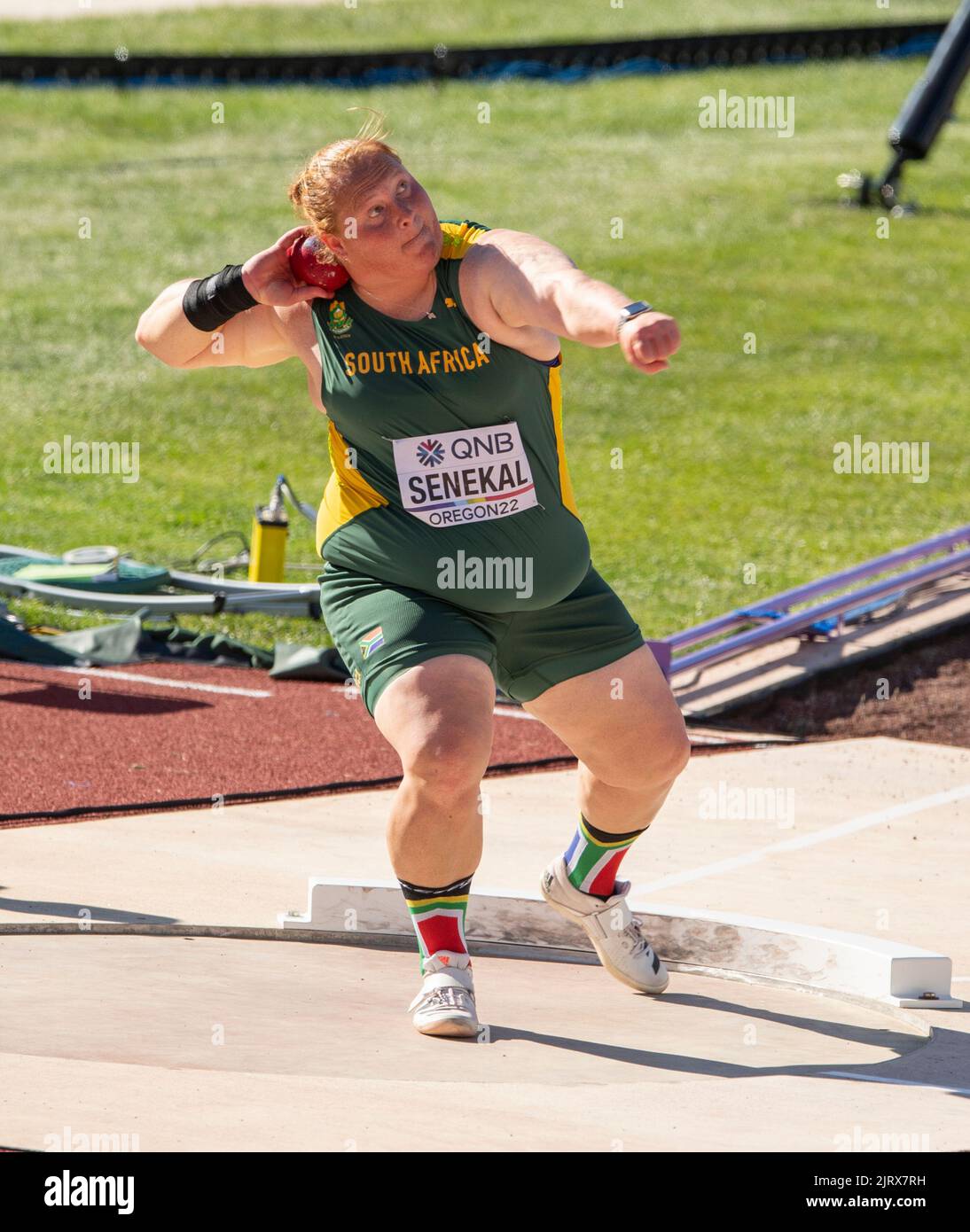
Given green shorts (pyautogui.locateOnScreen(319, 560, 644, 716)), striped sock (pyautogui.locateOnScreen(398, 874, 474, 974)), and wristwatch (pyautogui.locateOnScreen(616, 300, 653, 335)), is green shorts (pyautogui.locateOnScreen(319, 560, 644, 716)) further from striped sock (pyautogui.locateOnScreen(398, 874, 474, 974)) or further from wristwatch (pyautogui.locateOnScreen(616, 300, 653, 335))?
wristwatch (pyautogui.locateOnScreen(616, 300, 653, 335))

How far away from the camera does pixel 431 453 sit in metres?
4.46

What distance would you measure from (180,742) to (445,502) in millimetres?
3823

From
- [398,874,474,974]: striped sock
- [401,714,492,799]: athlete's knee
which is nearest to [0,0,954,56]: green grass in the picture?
[398,874,474,974]: striped sock

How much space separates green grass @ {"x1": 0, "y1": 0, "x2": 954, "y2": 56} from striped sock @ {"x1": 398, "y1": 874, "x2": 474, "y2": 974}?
99.8ft

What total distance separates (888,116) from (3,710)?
77.0ft

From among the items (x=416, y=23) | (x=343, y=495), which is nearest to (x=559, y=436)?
(x=343, y=495)

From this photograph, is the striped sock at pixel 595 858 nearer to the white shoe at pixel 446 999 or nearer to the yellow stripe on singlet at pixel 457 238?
the white shoe at pixel 446 999

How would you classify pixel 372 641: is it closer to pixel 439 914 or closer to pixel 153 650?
pixel 439 914

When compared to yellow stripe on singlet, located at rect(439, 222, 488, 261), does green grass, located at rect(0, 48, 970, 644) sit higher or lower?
higher

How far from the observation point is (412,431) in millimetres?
4461

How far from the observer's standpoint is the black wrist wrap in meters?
4.49

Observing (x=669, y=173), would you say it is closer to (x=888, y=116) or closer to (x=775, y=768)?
(x=888, y=116)

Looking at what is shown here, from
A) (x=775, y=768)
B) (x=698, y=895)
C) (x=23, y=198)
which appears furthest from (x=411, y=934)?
(x=23, y=198)
